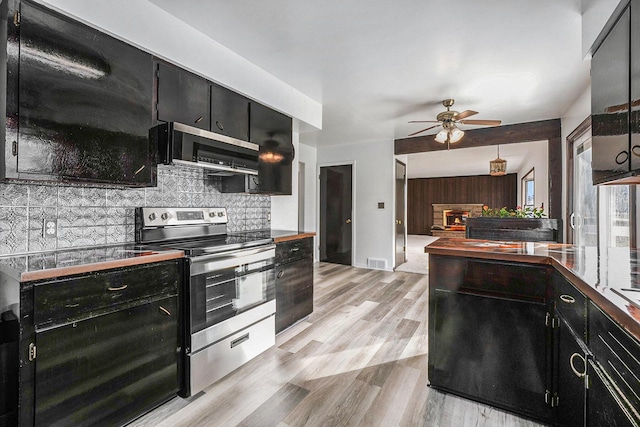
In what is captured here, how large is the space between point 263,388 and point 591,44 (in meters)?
2.93

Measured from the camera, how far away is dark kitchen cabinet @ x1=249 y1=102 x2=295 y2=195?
290cm

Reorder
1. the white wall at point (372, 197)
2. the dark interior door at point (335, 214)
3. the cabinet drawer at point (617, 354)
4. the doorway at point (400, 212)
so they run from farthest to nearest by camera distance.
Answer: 1. the dark interior door at point (335, 214)
2. the doorway at point (400, 212)
3. the white wall at point (372, 197)
4. the cabinet drawer at point (617, 354)

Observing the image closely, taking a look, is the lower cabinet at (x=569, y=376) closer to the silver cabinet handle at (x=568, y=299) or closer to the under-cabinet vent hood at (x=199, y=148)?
the silver cabinet handle at (x=568, y=299)

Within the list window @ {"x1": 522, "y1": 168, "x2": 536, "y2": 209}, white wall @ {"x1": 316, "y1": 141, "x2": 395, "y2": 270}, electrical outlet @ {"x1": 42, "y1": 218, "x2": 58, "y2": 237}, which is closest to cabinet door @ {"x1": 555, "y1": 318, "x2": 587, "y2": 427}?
electrical outlet @ {"x1": 42, "y1": 218, "x2": 58, "y2": 237}

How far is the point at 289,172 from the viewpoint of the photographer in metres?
3.40

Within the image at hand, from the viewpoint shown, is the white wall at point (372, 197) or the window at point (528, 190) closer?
the white wall at point (372, 197)

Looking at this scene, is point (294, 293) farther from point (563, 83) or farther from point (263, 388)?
point (563, 83)

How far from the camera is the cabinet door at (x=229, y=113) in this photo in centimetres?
248

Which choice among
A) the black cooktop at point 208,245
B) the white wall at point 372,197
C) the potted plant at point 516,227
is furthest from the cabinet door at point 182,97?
the white wall at point 372,197

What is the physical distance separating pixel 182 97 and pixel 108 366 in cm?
174

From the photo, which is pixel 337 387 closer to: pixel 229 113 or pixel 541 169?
pixel 229 113

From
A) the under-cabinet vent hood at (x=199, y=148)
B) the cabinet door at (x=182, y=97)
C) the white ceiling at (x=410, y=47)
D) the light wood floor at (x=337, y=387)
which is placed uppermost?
the white ceiling at (x=410, y=47)

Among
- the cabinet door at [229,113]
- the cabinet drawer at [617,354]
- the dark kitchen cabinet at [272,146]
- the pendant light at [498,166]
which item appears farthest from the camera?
the pendant light at [498,166]

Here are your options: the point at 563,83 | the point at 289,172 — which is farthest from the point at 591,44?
the point at 289,172
